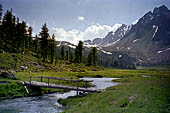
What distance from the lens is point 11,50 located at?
78.7 m

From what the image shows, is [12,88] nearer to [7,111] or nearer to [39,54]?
[7,111]

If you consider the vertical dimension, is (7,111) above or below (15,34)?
below

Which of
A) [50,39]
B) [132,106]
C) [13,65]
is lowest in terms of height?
[132,106]

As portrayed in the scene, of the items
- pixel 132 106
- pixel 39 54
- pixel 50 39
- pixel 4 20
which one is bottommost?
pixel 132 106

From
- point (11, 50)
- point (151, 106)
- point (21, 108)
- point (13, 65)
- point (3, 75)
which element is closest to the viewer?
point (151, 106)

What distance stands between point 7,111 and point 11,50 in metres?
60.4

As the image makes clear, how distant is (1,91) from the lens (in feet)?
105

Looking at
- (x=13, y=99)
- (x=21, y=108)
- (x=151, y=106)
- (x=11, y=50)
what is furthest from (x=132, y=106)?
(x=11, y=50)

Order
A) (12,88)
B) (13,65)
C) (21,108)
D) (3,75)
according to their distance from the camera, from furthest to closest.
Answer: (13,65)
(3,75)
(12,88)
(21,108)

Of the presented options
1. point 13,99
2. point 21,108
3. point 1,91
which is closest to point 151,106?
point 21,108

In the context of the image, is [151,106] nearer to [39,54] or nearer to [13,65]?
[13,65]

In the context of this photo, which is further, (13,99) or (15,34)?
(15,34)

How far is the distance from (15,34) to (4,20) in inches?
404

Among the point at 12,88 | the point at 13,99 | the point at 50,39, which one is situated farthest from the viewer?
the point at 50,39
